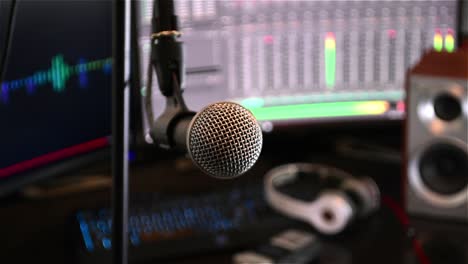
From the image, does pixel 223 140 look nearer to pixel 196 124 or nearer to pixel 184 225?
pixel 196 124

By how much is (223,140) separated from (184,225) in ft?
1.45

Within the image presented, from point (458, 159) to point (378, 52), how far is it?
0.83 ft

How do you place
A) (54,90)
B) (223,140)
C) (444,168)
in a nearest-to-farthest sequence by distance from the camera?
1. (223,140)
2. (54,90)
3. (444,168)

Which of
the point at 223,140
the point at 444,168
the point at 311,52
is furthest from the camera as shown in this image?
the point at 311,52

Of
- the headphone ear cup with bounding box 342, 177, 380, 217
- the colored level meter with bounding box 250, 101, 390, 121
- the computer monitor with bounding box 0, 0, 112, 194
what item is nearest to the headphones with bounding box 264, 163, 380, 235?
the headphone ear cup with bounding box 342, 177, 380, 217

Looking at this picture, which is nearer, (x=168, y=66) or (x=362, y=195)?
(x=168, y=66)

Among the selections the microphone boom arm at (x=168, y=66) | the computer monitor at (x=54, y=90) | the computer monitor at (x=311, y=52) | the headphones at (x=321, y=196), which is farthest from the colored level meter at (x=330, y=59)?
the microphone boom arm at (x=168, y=66)

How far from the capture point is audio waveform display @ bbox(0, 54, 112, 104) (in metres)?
0.82

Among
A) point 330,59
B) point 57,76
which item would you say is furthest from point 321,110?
point 57,76

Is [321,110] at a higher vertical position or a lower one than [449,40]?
lower

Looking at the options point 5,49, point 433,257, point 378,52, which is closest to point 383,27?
point 378,52

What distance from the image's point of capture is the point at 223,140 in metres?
0.50

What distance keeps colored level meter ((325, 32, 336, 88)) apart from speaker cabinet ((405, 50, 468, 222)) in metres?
0.17

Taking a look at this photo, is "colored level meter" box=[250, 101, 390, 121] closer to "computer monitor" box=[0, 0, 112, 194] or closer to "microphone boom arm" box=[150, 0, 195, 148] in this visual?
"computer monitor" box=[0, 0, 112, 194]
